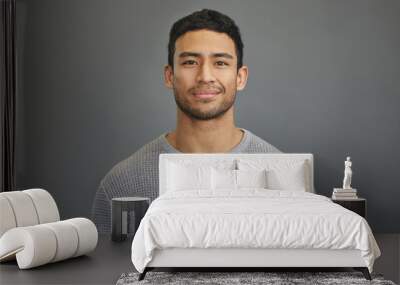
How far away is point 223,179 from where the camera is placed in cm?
630

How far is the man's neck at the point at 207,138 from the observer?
22.9 ft

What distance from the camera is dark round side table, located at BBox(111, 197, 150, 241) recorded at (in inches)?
255

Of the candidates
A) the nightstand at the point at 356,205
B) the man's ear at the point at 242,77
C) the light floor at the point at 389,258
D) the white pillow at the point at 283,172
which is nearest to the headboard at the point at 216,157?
the white pillow at the point at 283,172

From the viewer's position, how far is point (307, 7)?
22.8 ft

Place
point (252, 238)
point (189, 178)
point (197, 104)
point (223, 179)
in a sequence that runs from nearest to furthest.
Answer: point (252, 238) → point (223, 179) → point (189, 178) → point (197, 104)

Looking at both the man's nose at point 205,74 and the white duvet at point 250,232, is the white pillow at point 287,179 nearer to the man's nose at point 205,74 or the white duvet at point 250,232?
the man's nose at point 205,74

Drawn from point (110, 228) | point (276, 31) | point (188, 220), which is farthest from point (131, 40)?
point (188, 220)

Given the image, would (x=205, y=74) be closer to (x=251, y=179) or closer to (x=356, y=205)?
(x=251, y=179)

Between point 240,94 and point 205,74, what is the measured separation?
0.45 meters

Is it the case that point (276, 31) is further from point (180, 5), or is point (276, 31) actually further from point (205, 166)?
point (205, 166)

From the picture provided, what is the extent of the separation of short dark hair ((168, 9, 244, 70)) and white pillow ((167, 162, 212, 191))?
122 cm

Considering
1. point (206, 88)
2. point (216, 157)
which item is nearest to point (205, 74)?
point (206, 88)

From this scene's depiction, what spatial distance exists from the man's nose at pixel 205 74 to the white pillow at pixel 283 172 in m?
0.95

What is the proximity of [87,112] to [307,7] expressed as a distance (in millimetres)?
2674
